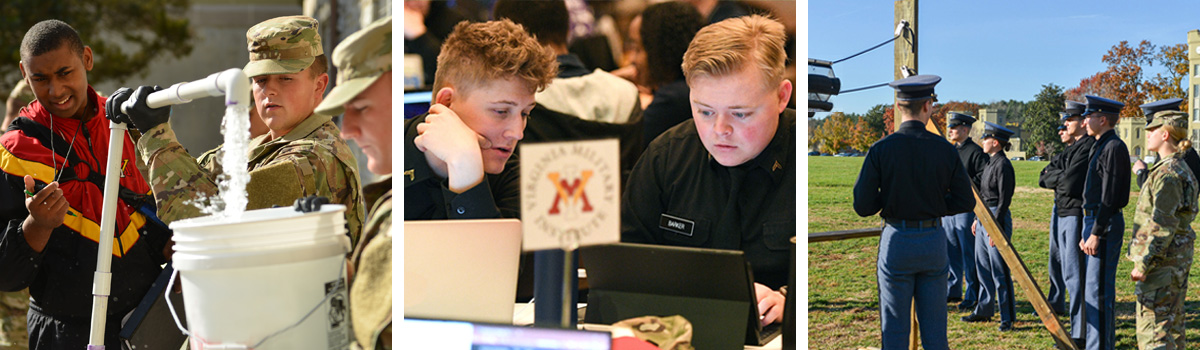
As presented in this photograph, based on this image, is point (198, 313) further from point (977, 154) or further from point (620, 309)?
point (977, 154)

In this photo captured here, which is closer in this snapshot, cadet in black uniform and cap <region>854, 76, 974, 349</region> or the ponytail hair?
cadet in black uniform and cap <region>854, 76, 974, 349</region>

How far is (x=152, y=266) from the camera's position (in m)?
3.31

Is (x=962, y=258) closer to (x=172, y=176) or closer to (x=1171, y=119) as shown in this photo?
(x=1171, y=119)

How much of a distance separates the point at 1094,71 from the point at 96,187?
4.33m

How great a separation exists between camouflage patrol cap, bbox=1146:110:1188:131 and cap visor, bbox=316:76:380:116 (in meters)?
3.52

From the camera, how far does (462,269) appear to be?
325 centimetres

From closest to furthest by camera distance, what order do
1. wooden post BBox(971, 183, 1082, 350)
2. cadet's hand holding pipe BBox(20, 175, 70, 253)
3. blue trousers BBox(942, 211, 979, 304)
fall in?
cadet's hand holding pipe BBox(20, 175, 70, 253), wooden post BBox(971, 183, 1082, 350), blue trousers BBox(942, 211, 979, 304)

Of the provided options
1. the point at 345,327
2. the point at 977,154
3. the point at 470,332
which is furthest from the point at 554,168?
the point at 977,154

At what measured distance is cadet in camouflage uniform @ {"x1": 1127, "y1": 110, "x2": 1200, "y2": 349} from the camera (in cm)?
389

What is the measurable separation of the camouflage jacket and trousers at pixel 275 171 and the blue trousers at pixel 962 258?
3.11 m

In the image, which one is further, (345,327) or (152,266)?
(152,266)

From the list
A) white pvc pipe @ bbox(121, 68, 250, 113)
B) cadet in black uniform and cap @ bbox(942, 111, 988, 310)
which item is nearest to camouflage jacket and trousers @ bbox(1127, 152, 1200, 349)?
cadet in black uniform and cap @ bbox(942, 111, 988, 310)

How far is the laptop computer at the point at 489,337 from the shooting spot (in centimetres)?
309

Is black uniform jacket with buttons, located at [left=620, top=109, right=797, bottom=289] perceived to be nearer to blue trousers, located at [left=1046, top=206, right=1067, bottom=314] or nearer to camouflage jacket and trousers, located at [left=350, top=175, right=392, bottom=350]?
camouflage jacket and trousers, located at [left=350, top=175, right=392, bottom=350]
